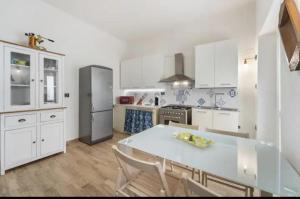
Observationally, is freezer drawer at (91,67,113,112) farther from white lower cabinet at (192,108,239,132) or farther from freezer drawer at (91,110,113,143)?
white lower cabinet at (192,108,239,132)

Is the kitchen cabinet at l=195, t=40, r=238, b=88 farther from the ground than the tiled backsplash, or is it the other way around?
the kitchen cabinet at l=195, t=40, r=238, b=88

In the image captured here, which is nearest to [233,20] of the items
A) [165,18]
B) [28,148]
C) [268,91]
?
[165,18]

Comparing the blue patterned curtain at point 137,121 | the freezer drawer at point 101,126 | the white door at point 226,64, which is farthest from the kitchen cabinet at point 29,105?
the white door at point 226,64

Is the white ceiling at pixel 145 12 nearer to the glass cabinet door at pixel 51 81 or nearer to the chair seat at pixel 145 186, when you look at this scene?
the glass cabinet door at pixel 51 81

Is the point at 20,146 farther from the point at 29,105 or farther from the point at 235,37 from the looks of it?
the point at 235,37

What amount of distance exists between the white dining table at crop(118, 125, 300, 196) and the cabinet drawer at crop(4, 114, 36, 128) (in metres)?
1.85

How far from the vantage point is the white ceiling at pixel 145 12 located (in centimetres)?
270

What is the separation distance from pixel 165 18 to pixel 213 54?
1385mm

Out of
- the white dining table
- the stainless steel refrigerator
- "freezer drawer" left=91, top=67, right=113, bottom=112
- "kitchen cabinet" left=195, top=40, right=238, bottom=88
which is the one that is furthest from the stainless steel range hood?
the white dining table

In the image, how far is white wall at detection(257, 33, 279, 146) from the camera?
2.10 meters

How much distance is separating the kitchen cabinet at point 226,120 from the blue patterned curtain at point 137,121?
1468mm

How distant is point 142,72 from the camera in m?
3.97

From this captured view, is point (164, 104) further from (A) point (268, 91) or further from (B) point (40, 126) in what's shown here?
(B) point (40, 126)

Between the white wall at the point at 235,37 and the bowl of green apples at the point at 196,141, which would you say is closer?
the bowl of green apples at the point at 196,141
